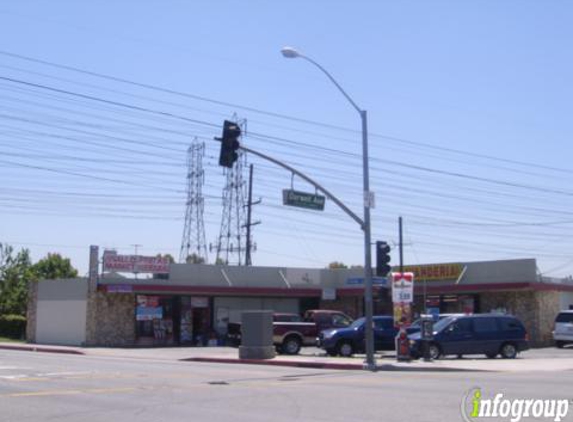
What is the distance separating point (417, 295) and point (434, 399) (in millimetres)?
30835

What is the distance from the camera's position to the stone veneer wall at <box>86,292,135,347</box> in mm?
43344

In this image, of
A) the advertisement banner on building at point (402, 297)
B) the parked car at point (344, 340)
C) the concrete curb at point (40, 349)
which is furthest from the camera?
the concrete curb at point (40, 349)

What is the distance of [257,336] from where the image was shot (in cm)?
3053

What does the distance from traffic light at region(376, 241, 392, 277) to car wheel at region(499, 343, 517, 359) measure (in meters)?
6.61

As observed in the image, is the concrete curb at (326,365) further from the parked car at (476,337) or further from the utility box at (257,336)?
the parked car at (476,337)

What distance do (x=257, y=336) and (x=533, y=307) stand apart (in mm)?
16904

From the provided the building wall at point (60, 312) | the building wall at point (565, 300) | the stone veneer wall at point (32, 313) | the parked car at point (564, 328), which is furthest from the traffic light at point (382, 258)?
the stone veneer wall at point (32, 313)

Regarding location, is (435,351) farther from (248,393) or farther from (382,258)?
(248,393)

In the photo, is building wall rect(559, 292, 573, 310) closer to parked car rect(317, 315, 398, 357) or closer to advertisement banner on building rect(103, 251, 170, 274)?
parked car rect(317, 315, 398, 357)

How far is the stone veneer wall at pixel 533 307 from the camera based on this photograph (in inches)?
1592

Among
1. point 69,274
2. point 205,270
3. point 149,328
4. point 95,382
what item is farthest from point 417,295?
point 69,274

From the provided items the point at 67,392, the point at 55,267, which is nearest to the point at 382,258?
the point at 67,392

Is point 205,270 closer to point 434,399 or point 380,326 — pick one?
point 380,326

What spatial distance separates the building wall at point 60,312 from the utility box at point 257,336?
1606 cm
